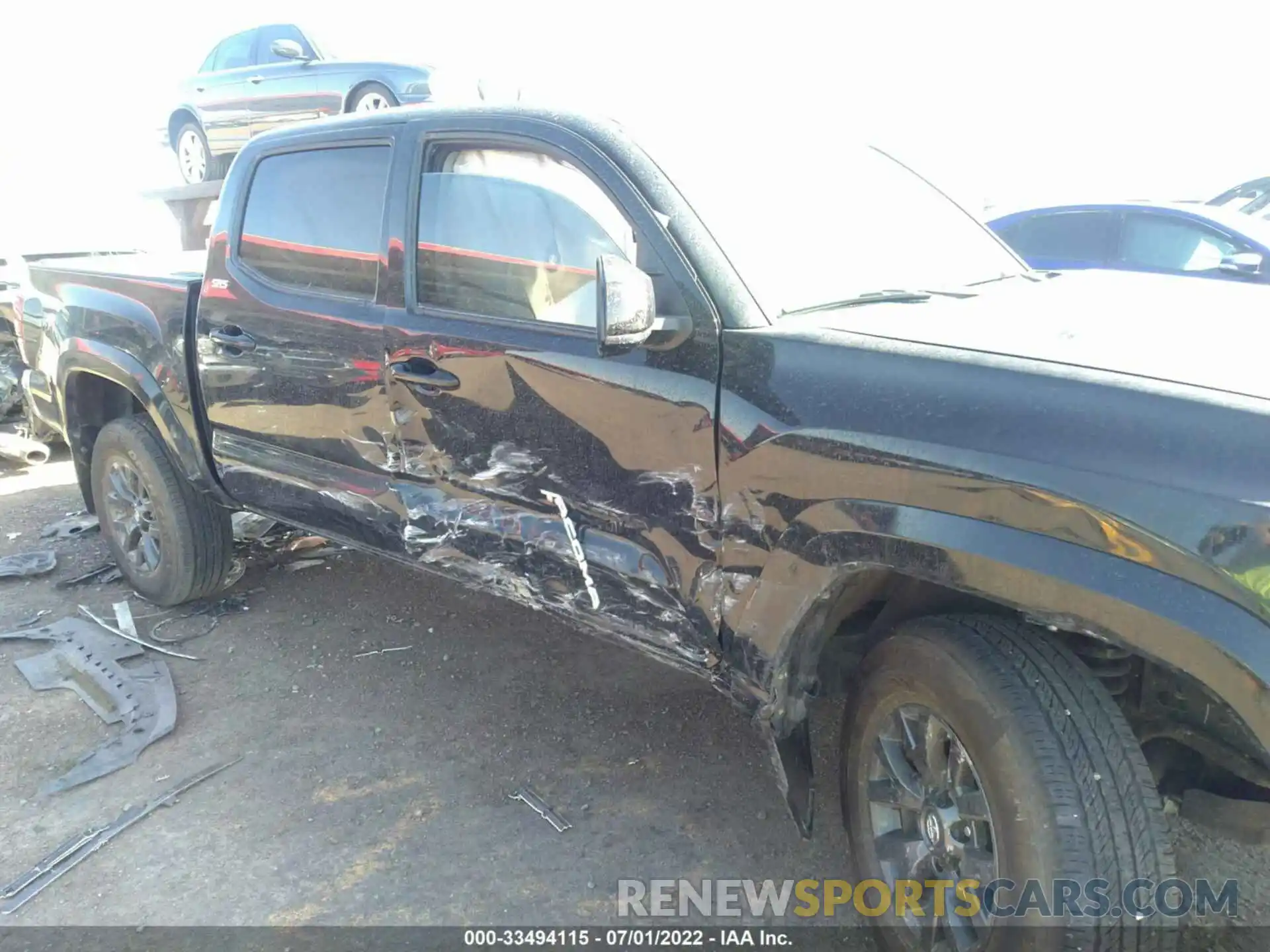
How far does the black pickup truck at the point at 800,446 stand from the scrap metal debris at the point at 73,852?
3.30 ft

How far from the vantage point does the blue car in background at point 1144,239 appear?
20.4 feet

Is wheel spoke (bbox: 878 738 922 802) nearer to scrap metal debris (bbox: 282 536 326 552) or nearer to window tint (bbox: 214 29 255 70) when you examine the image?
scrap metal debris (bbox: 282 536 326 552)

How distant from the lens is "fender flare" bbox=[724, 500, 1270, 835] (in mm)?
1553

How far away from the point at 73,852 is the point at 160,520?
1.66 meters

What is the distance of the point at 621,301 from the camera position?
Answer: 222 cm

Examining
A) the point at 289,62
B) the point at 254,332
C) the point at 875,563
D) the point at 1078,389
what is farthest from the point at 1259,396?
the point at 289,62

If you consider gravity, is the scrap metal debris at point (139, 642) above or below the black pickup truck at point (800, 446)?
below

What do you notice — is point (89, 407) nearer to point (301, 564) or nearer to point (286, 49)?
point (301, 564)

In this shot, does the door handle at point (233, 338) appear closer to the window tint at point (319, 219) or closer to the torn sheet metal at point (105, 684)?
the window tint at point (319, 219)

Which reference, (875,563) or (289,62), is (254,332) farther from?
(289,62)

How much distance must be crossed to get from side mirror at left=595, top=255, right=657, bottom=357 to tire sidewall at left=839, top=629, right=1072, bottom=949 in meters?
0.92

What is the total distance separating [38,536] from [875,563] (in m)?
5.27

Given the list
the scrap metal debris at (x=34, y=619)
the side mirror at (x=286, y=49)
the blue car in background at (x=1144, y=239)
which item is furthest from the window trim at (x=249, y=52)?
the blue car in background at (x=1144, y=239)

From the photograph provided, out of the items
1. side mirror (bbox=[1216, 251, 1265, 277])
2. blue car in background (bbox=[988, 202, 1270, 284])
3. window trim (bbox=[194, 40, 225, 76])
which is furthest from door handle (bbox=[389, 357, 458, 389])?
window trim (bbox=[194, 40, 225, 76])
